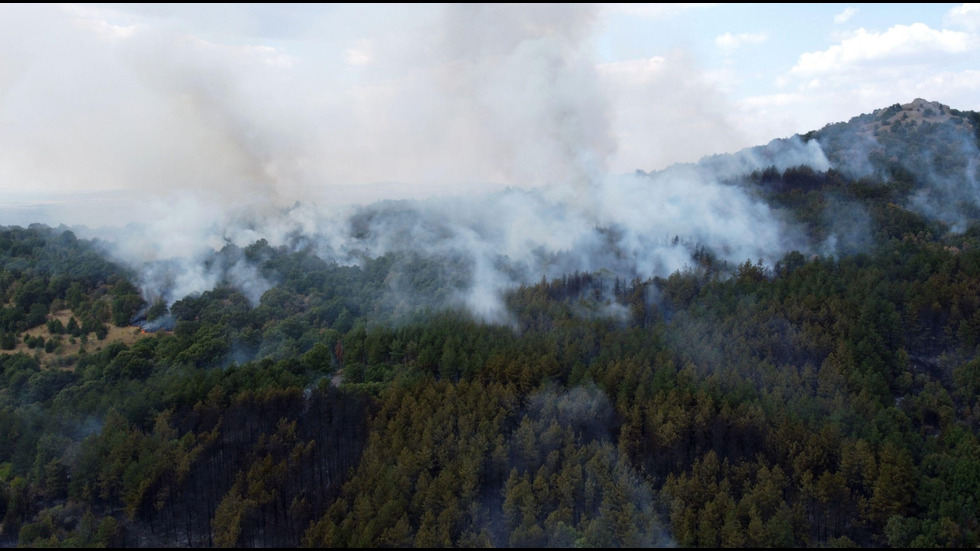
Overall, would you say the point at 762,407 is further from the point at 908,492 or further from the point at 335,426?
the point at 335,426

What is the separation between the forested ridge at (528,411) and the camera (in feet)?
113

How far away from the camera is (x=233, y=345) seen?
2373 inches

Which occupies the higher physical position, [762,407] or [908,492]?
[762,407]

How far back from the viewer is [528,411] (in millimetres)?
44156

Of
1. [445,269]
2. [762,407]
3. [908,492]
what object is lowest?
[908,492]

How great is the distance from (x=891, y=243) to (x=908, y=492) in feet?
134

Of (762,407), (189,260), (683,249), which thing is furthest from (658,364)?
(189,260)

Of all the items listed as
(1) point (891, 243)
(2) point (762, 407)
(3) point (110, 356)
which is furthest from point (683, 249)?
(3) point (110, 356)

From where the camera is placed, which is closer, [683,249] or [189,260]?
[683,249]

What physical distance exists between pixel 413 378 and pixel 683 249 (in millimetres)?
40929

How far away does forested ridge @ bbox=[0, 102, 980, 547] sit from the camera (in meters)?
34.6

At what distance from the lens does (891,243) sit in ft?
221

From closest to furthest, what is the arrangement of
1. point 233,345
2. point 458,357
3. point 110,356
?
point 458,357 < point 110,356 < point 233,345

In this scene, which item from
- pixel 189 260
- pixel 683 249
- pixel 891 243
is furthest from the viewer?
pixel 189 260
